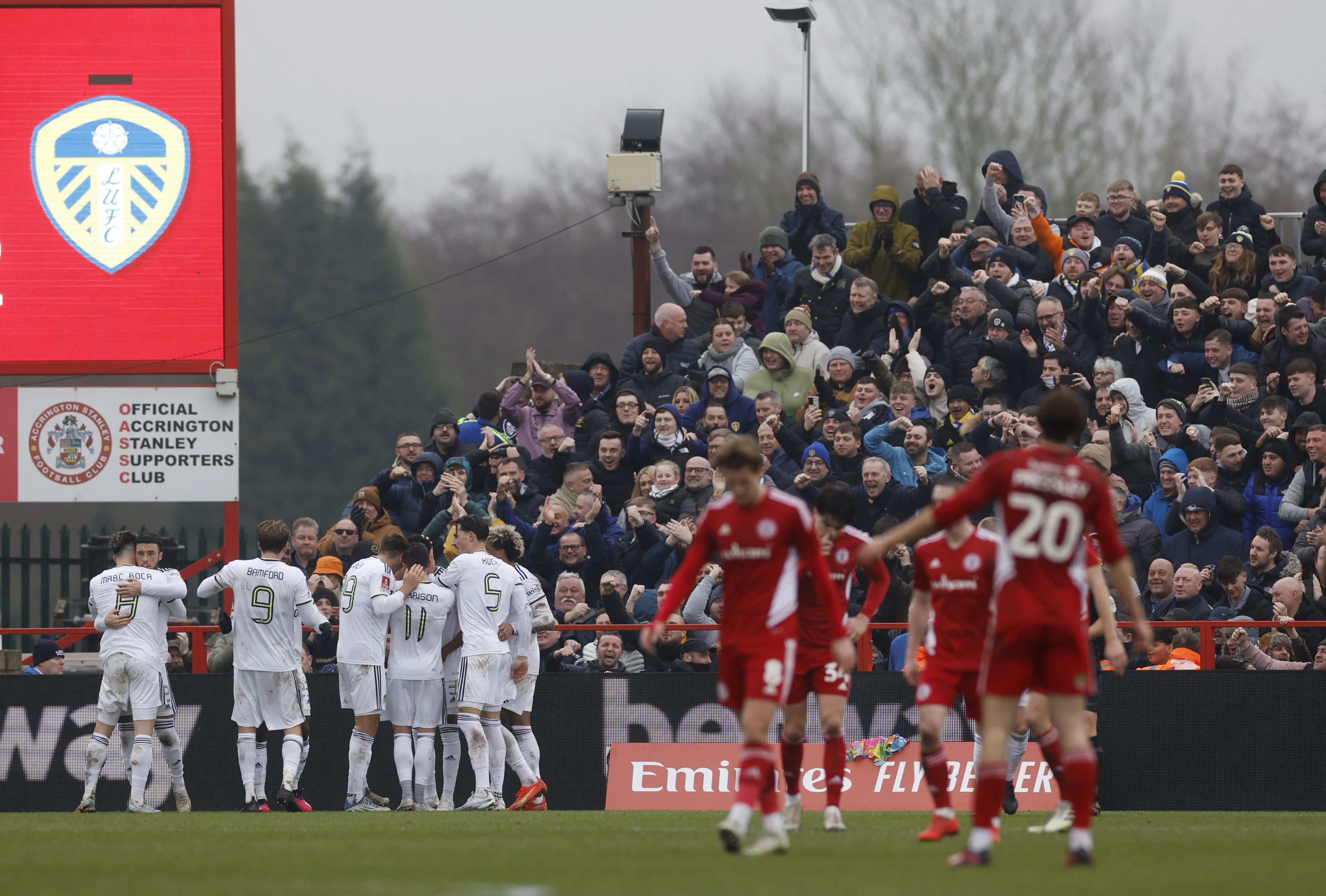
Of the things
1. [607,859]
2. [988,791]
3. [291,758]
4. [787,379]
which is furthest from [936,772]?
[787,379]

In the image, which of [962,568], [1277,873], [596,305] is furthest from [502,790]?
[596,305]

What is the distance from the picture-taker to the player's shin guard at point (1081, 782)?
7590 millimetres

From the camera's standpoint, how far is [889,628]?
1511 cm

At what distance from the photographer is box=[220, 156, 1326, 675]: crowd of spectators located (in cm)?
1505

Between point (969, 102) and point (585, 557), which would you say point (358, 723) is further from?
point (969, 102)

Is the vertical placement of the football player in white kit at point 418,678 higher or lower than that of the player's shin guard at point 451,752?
higher

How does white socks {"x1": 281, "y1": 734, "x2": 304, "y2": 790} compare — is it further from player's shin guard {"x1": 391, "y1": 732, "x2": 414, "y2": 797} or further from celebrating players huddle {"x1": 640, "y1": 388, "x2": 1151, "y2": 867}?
celebrating players huddle {"x1": 640, "y1": 388, "x2": 1151, "y2": 867}

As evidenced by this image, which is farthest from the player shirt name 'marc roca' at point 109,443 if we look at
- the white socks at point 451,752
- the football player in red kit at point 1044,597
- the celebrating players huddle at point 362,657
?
the football player in red kit at point 1044,597

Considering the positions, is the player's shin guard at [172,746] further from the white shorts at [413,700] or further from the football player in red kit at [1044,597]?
the football player in red kit at [1044,597]

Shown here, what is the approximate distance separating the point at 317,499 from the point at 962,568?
38.2 m

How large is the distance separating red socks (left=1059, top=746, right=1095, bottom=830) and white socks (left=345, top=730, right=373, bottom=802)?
834 cm

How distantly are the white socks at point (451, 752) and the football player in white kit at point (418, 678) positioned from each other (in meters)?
0.28

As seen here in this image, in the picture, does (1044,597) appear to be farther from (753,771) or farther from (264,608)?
(264,608)

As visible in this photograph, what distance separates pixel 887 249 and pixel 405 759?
27.4ft
